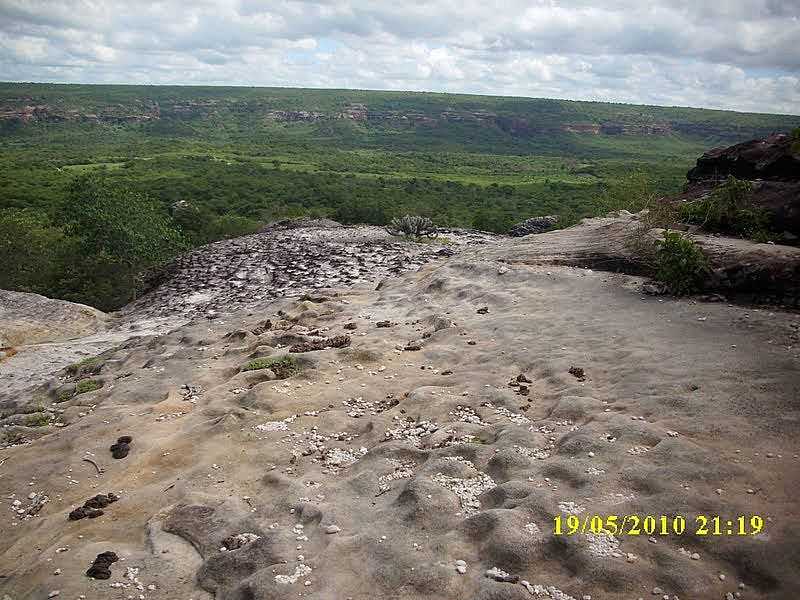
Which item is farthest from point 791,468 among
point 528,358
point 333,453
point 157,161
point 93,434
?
point 157,161

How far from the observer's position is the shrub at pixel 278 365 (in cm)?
1088

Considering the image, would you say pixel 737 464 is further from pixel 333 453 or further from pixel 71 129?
pixel 71 129

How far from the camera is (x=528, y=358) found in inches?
412

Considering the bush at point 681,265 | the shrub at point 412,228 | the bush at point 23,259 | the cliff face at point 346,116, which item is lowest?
the bush at point 23,259

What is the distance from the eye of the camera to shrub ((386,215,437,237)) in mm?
24078

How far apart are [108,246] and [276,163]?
179 ft

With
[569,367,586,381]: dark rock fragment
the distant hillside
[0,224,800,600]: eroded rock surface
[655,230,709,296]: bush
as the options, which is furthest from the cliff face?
[569,367,586,381]: dark rock fragment

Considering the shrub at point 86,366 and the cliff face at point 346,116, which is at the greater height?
the cliff face at point 346,116

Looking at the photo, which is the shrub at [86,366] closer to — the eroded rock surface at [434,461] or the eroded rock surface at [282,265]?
the eroded rock surface at [434,461]

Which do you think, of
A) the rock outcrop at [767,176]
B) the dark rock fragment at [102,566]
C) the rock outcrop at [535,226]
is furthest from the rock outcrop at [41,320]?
the rock outcrop at [767,176]

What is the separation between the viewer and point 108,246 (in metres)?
25.3

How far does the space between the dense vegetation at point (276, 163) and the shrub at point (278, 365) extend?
14.2 meters

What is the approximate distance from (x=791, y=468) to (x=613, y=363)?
356cm

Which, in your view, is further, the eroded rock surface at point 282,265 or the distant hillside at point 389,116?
the distant hillside at point 389,116
